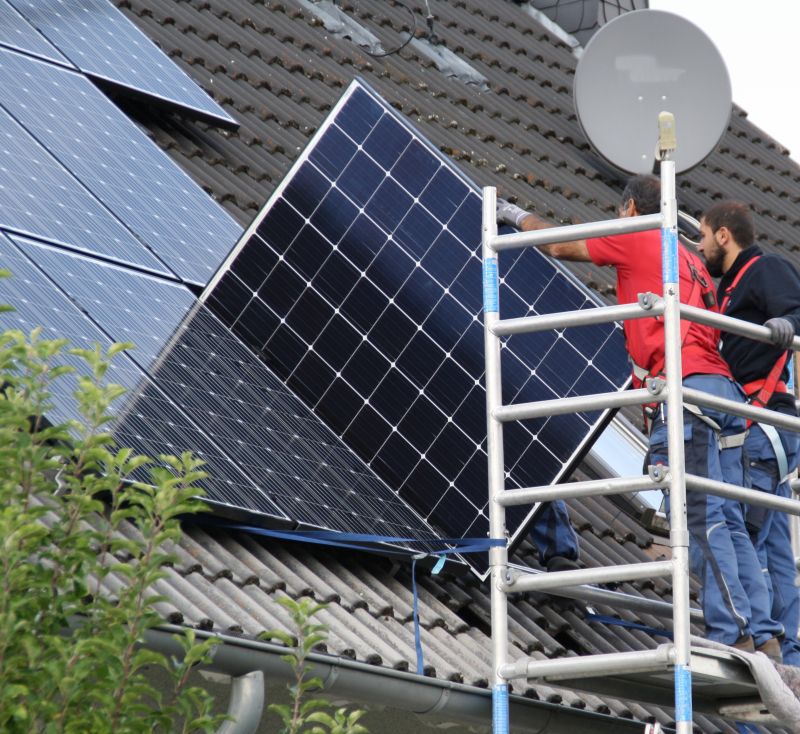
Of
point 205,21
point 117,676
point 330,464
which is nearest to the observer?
point 117,676

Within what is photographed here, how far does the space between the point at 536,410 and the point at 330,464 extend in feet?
4.41

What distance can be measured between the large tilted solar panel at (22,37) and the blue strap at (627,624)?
382cm

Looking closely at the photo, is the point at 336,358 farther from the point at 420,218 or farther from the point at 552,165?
the point at 552,165

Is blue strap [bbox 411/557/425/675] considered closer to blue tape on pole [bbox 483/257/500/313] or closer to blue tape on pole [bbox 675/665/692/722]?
blue tape on pole [bbox 675/665/692/722]

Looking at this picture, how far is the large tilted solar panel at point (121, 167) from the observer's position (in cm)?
804

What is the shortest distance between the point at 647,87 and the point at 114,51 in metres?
3.87

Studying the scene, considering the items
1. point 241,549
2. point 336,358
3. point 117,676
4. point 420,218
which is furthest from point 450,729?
point 117,676

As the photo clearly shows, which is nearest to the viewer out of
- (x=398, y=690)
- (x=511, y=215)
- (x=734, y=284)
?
(x=398, y=690)

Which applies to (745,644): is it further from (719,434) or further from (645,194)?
(645,194)

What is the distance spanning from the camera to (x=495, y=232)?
266 inches

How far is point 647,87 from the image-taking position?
1191 centimetres

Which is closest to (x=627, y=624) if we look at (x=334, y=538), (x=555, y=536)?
(x=555, y=536)

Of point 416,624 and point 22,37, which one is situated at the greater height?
point 22,37

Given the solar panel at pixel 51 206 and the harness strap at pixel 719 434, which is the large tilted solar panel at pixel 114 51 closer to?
the solar panel at pixel 51 206
